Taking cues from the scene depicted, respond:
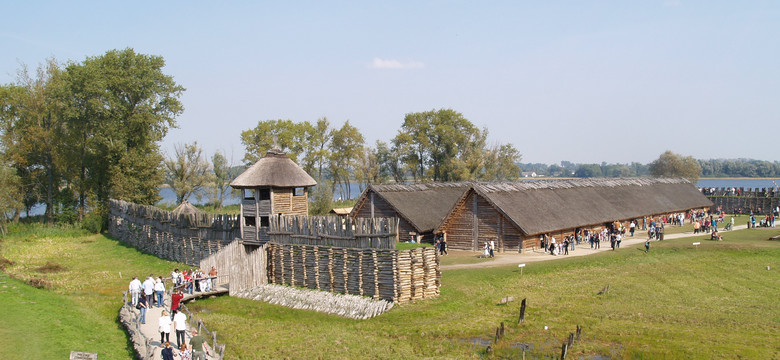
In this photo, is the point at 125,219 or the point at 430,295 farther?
the point at 125,219

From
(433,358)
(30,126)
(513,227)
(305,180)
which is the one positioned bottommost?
(433,358)

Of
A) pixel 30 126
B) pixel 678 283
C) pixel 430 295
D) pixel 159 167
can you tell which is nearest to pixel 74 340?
pixel 430 295

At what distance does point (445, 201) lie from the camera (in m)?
51.3

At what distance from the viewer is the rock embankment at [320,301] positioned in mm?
26297

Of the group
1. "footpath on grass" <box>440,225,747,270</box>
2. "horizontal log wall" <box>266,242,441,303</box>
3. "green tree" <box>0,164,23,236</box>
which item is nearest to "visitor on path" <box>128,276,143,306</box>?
"horizontal log wall" <box>266,242,441,303</box>

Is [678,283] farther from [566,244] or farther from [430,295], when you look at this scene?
[430,295]

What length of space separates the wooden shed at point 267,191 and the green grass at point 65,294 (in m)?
7.67

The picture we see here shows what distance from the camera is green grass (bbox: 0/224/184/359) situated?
20.2m

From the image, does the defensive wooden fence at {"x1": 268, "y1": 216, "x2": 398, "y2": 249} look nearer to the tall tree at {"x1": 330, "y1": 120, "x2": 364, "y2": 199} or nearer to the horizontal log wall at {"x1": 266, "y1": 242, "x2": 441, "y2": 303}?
the horizontal log wall at {"x1": 266, "y1": 242, "x2": 441, "y2": 303}

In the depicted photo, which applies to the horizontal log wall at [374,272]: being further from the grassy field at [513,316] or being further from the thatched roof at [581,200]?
the thatched roof at [581,200]

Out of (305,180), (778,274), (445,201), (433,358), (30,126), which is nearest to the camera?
(433,358)

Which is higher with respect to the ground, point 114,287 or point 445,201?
point 445,201

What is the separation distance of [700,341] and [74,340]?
873 inches

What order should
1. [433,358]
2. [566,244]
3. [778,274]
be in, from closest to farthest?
[433,358] → [778,274] → [566,244]
